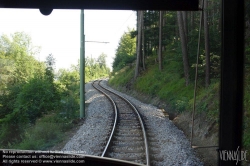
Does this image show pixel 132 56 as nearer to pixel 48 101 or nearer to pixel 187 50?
pixel 187 50

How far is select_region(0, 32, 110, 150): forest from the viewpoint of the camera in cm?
751

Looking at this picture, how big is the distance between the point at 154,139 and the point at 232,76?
467 centimetres

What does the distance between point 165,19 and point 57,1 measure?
1639 cm

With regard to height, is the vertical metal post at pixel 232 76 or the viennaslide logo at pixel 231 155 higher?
the vertical metal post at pixel 232 76

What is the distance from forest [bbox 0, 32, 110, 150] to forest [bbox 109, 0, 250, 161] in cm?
388

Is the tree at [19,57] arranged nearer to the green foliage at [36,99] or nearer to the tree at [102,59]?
the green foliage at [36,99]

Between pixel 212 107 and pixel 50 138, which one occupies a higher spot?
→ pixel 212 107

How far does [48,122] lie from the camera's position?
816 cm

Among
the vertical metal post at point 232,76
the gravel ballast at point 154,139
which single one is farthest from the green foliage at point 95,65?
the vertical metal post at point 232,76

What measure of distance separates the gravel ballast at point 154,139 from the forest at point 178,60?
3.49 feet

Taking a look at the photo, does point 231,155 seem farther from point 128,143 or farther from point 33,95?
point 33,95

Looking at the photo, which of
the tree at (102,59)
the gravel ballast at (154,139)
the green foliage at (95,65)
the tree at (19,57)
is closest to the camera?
the gravel ballast at (154,139)

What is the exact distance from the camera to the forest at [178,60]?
8.34 m

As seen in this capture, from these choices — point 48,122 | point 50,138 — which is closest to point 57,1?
point 50,138
